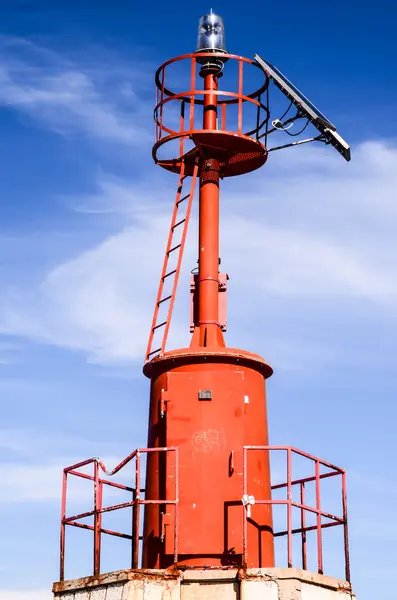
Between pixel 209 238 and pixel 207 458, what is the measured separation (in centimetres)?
425

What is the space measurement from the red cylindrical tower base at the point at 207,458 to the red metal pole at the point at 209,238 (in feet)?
2.58

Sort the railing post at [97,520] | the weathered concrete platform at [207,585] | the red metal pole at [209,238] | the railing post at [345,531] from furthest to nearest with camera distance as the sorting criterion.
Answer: the red metal pole at [209,238], the railing post at [345,531], the railing post at [97,520], the weathered concrete platform at [207,585]

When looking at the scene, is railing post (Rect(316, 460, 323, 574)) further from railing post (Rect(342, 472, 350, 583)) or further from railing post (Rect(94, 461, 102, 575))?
railing post (Rect(94, 461, 102, 575))

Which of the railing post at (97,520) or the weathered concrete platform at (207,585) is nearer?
the weathered concrete platform at (207,585)

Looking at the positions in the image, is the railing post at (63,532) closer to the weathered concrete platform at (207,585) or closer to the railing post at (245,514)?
the weathered concrete platform at (207,585)

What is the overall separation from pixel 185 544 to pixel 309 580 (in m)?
2.23

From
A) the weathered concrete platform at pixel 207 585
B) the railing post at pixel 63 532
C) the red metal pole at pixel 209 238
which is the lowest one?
the weathered concrete platform at pixel 207 585

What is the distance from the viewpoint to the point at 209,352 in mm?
19047

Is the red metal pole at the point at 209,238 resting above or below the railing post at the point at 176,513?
above

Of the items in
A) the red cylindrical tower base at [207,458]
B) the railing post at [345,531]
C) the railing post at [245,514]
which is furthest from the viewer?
the railing post at [345,531]

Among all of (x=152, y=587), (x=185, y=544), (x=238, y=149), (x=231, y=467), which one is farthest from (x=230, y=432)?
(x=238, y=149)

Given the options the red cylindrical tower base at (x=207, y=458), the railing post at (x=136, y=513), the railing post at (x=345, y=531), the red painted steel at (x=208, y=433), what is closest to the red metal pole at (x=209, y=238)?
the red painted steel at (x=208, y=433)

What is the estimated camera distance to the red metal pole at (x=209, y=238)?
1992 cm

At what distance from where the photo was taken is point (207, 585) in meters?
16.8
